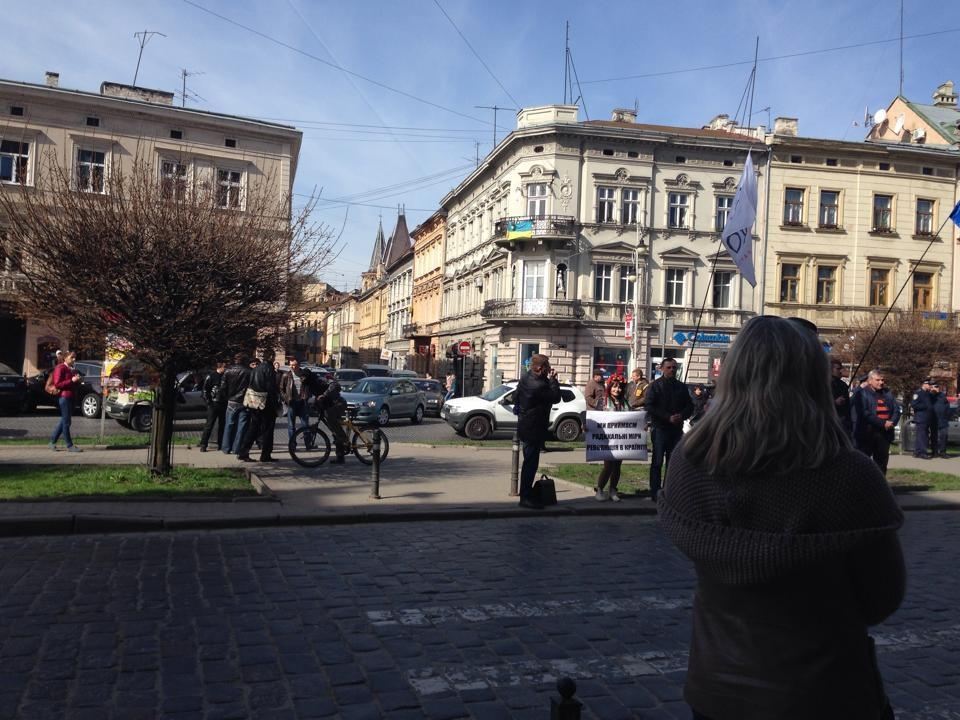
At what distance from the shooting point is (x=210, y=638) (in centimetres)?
546

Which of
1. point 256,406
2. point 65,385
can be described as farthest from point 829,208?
point 65,385

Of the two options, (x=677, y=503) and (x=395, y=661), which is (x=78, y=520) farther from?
(x=677, y=503)

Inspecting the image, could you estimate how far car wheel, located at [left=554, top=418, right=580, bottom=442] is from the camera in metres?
23.6

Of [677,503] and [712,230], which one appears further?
[712,230]

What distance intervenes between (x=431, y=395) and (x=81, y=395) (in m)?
13.0

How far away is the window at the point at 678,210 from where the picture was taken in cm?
4469

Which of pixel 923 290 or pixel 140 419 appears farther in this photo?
pixel 923 290

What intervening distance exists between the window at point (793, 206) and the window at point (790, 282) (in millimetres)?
2292

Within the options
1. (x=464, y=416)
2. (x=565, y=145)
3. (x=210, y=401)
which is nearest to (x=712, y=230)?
(x=565, y=145)

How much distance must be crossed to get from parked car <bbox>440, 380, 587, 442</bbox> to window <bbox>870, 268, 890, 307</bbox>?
1136 inches

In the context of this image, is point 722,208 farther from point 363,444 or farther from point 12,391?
point 363,444

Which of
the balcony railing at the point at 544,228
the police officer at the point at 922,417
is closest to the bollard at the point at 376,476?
the police officer at the point at 922,417

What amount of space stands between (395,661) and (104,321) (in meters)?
7.43

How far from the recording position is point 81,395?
2516 cm
